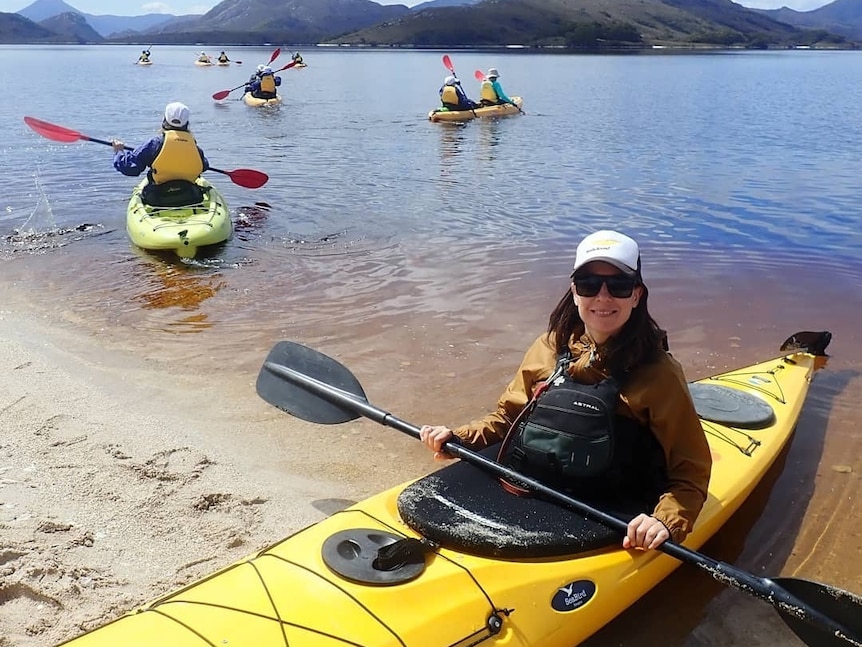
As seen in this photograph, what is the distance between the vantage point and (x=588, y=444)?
267cm

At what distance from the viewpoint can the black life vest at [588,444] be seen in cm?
264

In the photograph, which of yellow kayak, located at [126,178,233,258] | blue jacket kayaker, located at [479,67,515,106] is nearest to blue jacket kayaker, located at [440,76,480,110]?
blue jacket kayaker, located at [479,67,515,106]

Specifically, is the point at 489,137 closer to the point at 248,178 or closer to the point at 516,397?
the point at 248,178

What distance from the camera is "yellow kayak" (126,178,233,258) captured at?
7988 millimetres

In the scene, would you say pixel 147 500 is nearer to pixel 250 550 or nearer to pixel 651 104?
pixel 250 550

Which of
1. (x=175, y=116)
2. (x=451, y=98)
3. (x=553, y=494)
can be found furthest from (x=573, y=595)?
(x=451, y=98)

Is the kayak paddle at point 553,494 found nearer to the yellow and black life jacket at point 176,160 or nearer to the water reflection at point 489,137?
the yellow and black life jacket at point 176,160

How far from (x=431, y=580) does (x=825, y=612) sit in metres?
1.29

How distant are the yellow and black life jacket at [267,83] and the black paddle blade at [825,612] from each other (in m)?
25.4

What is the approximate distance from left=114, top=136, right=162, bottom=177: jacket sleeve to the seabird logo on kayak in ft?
24.3

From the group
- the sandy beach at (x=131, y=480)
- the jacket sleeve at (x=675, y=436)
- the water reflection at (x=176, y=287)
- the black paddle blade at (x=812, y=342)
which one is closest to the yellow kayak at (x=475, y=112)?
the water reflection at (x=176, y=287)

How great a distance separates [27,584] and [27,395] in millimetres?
2107

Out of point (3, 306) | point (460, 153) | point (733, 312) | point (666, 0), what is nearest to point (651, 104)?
point (460, 153)

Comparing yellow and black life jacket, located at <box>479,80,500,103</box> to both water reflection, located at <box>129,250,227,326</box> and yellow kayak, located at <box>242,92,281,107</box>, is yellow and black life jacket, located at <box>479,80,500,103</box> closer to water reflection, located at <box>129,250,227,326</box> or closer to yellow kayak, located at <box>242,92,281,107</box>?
yellow kayak, located at <box>242,92,281,107</box>
